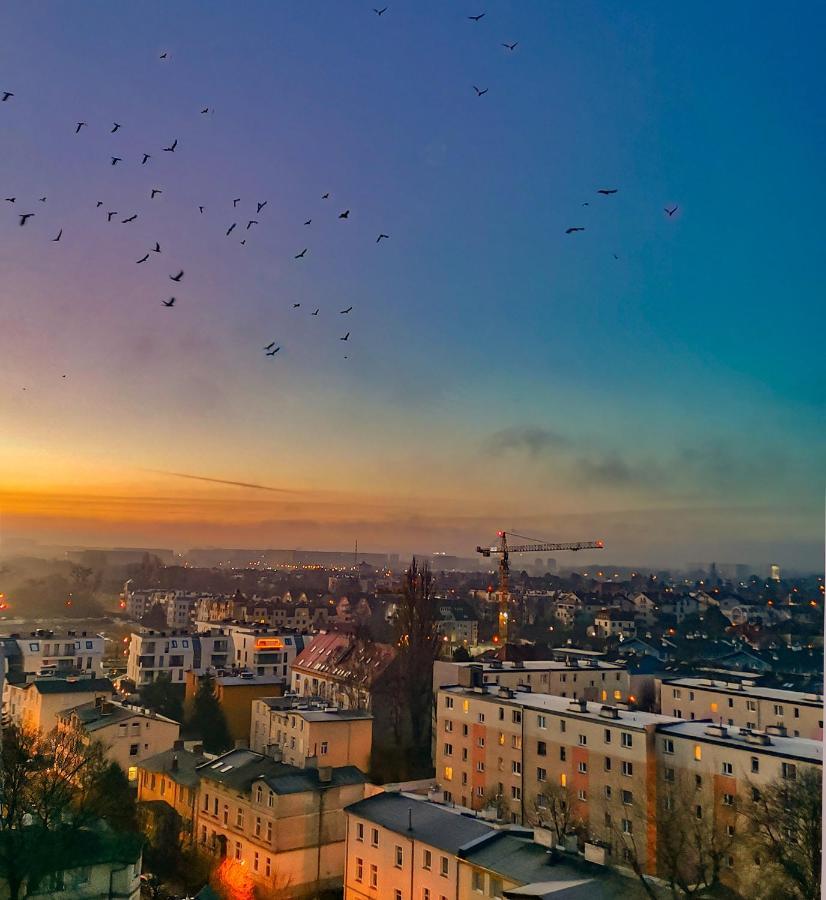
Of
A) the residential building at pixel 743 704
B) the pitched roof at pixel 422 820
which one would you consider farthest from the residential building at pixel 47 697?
the residential building at pixel 743 704

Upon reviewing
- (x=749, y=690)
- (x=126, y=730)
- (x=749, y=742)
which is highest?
(x=749, y=742)

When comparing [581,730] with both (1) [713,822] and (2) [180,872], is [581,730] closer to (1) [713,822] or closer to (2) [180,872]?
(1) [713,822]

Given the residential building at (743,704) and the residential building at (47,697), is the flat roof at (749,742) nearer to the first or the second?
the residential building at (743,704)

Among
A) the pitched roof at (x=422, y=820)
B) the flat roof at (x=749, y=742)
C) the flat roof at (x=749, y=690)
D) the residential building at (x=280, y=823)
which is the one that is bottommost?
the residential building at (x=280, y=823)

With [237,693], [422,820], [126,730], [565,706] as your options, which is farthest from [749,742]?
[237,693]

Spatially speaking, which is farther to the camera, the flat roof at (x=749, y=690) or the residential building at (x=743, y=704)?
the flat roof at (x=749, y=690)

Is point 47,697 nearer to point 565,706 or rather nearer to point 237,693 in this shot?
point 237,693
